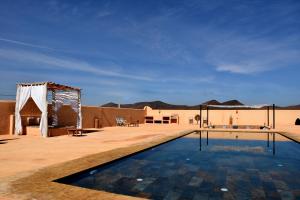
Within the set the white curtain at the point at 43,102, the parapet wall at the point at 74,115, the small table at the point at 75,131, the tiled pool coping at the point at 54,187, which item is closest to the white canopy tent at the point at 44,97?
the white curtain at the point at 43,102

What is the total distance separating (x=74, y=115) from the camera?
20.4 m

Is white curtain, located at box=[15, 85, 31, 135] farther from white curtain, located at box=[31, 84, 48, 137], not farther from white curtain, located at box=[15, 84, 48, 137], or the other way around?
white curtain, located at box=[31, 84, 48, 137]

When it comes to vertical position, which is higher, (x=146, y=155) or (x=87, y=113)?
(x=87, y=113)

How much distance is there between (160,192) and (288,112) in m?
28.5

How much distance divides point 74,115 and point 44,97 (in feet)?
18.6

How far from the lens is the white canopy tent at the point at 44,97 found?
1485 centimetres

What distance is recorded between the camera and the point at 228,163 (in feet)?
29.5

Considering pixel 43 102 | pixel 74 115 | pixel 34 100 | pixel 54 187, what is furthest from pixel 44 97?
pixel 54 187

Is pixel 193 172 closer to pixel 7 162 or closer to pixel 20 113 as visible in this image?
pixel 7 162

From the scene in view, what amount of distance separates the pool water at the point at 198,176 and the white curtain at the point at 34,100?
6706mm

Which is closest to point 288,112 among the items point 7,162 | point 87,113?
point 87,113

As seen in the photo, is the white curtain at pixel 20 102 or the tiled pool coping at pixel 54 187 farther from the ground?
the white curtain at pixel 20 102

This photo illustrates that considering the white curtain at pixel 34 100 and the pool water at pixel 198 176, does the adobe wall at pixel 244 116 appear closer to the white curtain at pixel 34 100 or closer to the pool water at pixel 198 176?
the white curtain at pixel 34 100

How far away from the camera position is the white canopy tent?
48.7 ft
